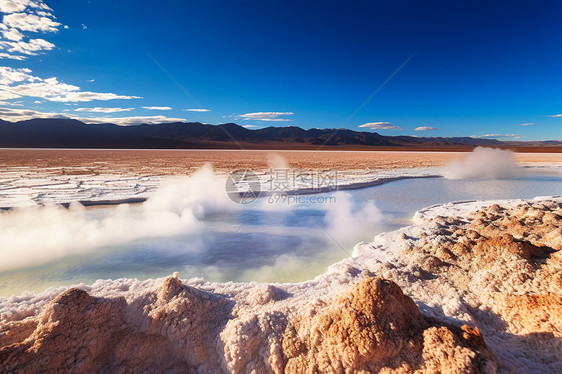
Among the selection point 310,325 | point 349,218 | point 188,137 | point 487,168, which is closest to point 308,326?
point 310,325

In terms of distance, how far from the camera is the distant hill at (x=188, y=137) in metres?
99.2

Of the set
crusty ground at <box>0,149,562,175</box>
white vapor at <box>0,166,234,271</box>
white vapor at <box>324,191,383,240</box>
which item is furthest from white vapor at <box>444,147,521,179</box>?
white vapor at <box>0,166,234,271</box>

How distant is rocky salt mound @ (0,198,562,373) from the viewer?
5.90 ft

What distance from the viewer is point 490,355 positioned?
1.68 metres

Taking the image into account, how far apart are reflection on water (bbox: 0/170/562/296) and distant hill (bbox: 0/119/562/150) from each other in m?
92.5

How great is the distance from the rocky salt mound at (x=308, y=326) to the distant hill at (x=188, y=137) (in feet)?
315

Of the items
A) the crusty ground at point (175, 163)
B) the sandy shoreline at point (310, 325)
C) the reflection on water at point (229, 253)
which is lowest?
the crusty ground at point (175, 163)

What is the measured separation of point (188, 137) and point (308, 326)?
14127 cm

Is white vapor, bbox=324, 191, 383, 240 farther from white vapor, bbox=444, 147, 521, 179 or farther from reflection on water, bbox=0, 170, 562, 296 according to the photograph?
white vapor, bbox=444, 147, 521, 179

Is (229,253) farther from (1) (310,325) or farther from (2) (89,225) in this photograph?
(2) (89,225)

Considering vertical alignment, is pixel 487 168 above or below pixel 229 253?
above

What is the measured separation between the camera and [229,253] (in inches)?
179

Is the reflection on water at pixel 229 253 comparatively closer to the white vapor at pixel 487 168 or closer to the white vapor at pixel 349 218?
the white vapor at pixel 349 218

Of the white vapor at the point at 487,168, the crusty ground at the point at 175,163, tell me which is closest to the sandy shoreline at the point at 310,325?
the white vapor at the point at 487,168
